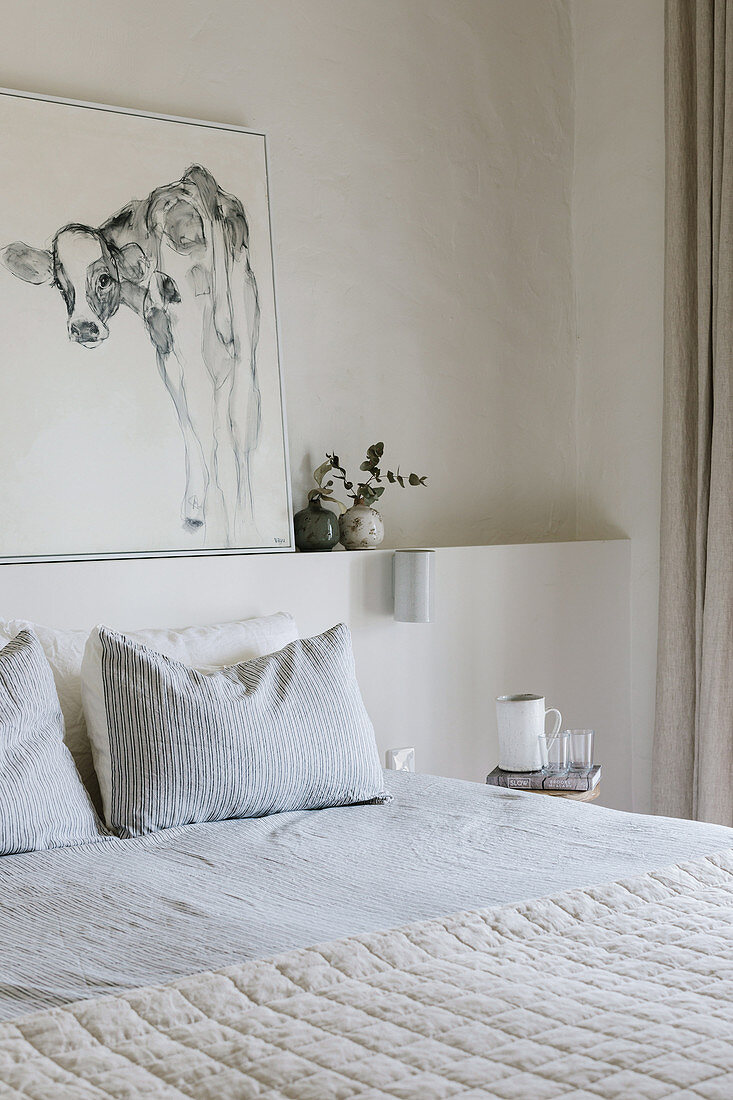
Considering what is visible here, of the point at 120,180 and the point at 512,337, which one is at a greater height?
the point at 120,180

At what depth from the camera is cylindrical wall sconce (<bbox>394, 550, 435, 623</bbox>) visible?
277 cm

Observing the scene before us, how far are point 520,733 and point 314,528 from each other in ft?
2.36

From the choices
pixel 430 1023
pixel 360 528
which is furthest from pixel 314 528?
pixel 430 1023

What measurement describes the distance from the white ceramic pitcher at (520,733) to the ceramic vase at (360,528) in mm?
539

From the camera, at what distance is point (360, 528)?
2.87 metres

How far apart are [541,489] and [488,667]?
69 centimetres

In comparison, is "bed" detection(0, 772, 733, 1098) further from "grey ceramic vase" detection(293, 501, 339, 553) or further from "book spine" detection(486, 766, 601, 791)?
"grey ceramic vase" detection(293, 501, 339, 553)

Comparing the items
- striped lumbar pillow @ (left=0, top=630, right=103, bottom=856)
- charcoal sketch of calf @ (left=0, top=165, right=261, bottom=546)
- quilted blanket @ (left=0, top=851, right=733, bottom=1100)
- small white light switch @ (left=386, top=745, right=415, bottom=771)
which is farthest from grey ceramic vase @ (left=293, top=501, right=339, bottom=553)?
quilted blanket @ (left=0, top=851, right=733, bottom=1100)

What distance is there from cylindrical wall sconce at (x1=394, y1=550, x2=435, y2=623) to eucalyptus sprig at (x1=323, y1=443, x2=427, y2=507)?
0.65 feet

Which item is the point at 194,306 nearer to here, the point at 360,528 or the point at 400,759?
the point at 360,528

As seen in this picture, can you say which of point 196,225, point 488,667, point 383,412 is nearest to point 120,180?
point 196,225

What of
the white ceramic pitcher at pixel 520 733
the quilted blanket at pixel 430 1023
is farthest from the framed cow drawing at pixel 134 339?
the quilted blanket at pixel 430 1023

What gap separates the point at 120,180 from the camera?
2.59m

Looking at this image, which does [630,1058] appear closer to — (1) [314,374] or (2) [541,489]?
(1) [314,374]
